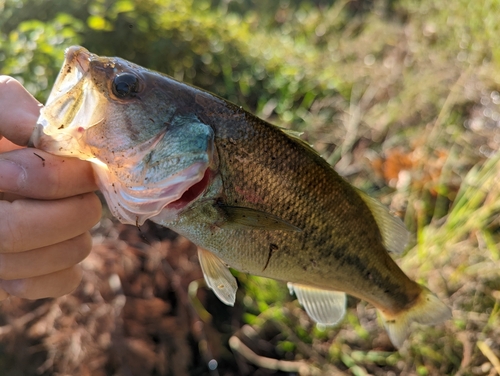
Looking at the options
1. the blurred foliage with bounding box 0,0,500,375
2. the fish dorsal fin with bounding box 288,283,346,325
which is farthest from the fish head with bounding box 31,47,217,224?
the blurred foliage with bounding box 0,0,500,375

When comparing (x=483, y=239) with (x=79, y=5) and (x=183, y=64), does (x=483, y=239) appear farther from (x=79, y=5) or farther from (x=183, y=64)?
(x=79, y=5)

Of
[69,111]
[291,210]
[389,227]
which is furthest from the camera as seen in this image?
[389,227]

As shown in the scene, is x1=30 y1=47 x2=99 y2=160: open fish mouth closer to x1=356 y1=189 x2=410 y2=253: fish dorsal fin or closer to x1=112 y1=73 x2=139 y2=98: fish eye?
x1=112 y1=73 x2=139 y2=98: fish eye

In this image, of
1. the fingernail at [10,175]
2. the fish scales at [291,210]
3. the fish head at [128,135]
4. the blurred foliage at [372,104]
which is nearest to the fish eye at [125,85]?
the fish head at [128,135]

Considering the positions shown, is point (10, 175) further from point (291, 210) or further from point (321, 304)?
point (321, 304)

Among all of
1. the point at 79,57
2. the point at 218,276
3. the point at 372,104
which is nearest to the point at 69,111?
the point at 79,57


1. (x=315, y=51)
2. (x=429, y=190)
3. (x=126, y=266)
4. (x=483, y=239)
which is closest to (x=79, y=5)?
(x=126, y=266)
